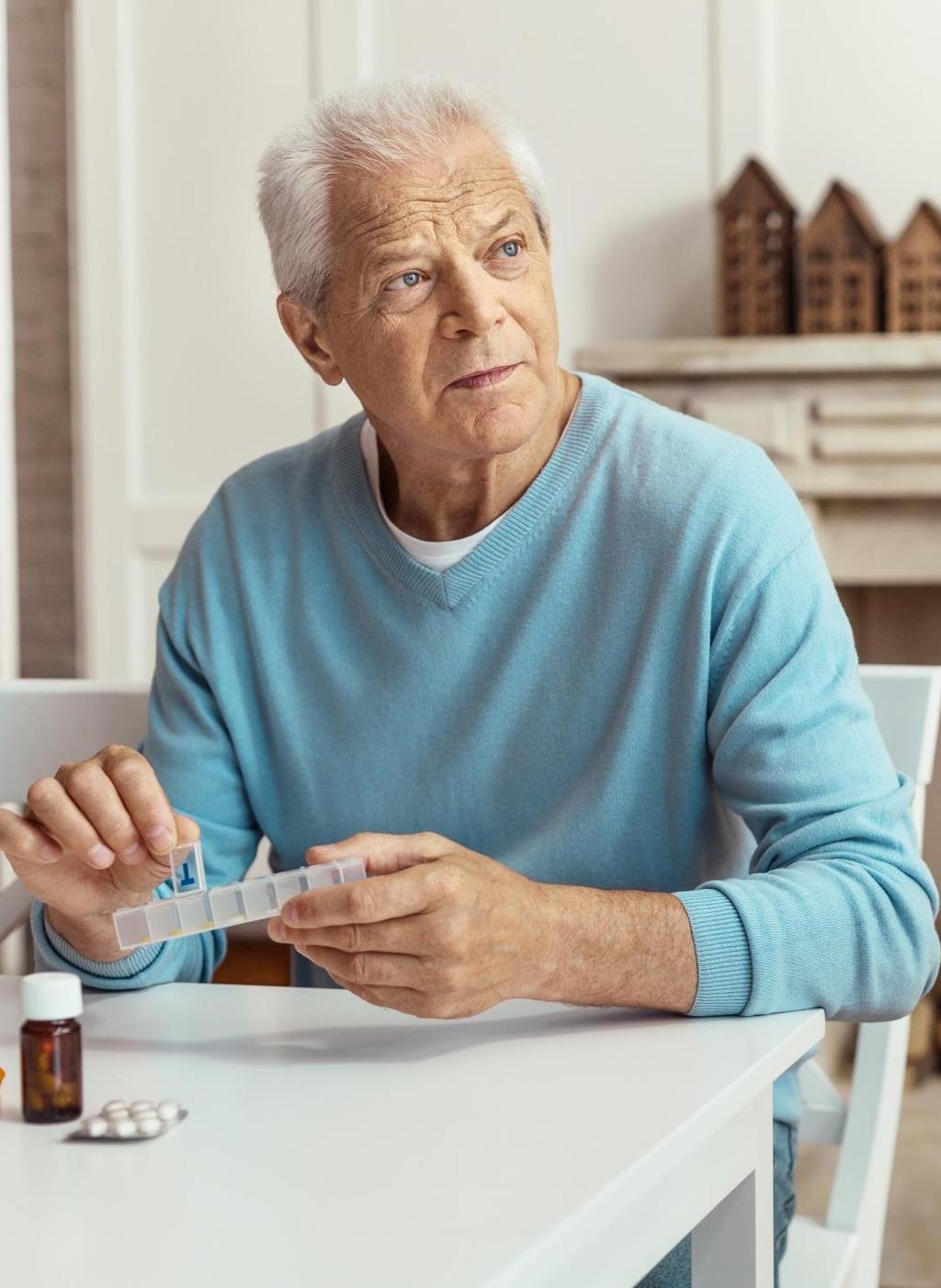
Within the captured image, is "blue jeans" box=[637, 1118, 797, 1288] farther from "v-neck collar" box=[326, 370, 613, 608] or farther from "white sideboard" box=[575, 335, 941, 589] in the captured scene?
"white sideboard" box=[575, 335, 941, 589]

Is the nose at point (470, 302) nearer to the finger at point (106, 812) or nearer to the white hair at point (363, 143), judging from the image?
the white hair at point (363, 143)

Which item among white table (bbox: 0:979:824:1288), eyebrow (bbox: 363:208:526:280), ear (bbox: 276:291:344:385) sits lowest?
white table (bbox: 0:979:824:1288)

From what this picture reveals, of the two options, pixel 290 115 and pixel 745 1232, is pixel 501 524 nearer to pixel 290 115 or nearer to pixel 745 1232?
pixel 745 1232

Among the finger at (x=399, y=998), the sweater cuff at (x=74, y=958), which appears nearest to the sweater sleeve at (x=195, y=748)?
the sweater cuff at (x=74, y=958)

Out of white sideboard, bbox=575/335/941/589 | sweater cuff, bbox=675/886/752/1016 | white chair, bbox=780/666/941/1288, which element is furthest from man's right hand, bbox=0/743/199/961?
white sideboard, bbox=575/335/941/589

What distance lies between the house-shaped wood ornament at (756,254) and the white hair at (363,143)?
76.0 inches

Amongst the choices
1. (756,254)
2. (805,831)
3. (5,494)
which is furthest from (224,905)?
(756,254)

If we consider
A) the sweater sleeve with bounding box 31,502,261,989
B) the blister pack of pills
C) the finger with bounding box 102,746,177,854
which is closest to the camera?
the blister pack of pills

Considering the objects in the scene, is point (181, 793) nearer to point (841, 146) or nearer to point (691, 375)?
point (691, 375)

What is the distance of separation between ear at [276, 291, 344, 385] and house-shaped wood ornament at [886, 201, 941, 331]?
1.94 m

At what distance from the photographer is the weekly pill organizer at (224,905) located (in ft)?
2.98

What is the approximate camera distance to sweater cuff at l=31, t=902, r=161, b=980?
1.12 m

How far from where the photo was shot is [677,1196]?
784 millimetres

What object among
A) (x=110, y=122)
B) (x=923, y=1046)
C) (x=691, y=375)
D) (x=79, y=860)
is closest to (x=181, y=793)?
(x=79, y=860)
